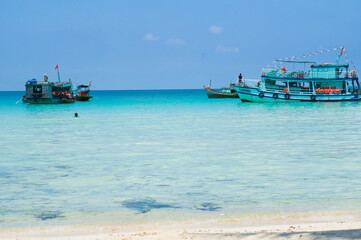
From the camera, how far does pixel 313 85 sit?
181 feet

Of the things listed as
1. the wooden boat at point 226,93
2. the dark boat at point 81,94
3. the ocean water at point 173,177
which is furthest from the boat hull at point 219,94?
the ocean water at point 173,177

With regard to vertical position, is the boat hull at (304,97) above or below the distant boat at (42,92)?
below

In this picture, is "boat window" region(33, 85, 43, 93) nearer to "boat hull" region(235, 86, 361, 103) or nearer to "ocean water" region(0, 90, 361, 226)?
"boat hull" region(235, 86, 361, 103)

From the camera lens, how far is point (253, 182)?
32.3ft

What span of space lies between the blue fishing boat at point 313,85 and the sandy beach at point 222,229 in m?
49.7

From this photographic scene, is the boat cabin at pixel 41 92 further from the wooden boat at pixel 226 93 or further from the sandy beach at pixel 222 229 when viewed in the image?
the sandy beach at pixel 222 229

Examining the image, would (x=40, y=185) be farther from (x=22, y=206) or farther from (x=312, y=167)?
(x=312, y=167)

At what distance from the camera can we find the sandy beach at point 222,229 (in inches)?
215

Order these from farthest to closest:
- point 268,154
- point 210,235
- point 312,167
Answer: point 268,154
point 312,167
point 210,235

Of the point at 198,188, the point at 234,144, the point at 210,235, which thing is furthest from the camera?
the point at 234,144

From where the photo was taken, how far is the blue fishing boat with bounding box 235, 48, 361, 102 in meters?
54.2

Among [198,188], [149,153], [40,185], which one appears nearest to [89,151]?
[149,153]

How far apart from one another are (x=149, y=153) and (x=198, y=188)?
594 centimetres

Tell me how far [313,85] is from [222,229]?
5197 centimetres
